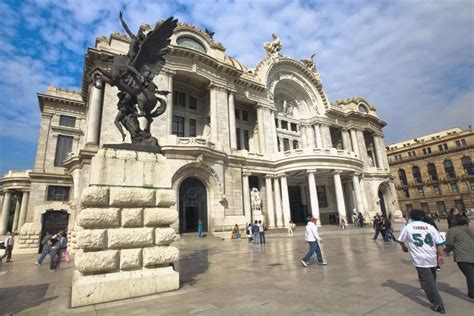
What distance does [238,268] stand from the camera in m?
7.95

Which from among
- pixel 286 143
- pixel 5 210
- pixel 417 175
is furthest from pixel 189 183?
pixel 417 175

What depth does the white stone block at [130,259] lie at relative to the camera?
547 centimetres

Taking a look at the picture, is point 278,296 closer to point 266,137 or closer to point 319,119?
point 266,137

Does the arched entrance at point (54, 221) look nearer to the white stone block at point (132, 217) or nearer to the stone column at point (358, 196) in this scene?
the white stone block at point (132, 217)

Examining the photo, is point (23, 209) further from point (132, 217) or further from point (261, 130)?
point (132, 217)

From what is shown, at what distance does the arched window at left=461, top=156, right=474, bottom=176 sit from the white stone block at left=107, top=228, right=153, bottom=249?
218 ft

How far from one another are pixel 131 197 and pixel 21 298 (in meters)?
3.46

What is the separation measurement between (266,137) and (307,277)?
78.1ft

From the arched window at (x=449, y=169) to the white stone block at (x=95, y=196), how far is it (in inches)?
2669

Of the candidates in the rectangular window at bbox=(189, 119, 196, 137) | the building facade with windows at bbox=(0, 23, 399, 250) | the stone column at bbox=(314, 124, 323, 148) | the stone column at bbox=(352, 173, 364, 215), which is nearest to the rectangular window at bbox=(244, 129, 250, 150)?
the building facade with windows at bbox=(0, 23, 399, 250)

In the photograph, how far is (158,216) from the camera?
19.6ft

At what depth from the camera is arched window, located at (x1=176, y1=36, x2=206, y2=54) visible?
2545 centimetres

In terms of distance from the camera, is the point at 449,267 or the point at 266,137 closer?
the point at 449,267

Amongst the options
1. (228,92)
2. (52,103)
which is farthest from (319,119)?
(52,103)
